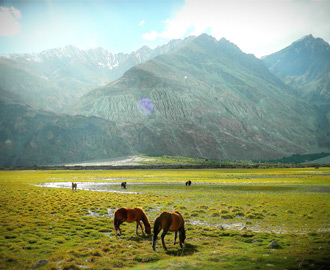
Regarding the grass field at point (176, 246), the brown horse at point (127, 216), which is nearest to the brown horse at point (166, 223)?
the grass field at point (176, 246)

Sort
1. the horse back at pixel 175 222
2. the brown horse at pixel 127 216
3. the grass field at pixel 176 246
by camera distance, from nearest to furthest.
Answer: the grass field at pixel 176 246 → the horse back at pixel 175 222 → the brown horse at pixel 127 216

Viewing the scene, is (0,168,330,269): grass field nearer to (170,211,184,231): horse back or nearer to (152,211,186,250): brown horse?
(152,211,186,250): brown horse

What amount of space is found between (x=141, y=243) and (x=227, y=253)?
531cm

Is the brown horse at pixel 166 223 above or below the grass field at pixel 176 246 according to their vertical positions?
above

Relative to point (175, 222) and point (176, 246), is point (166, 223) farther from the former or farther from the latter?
point (176, 246)

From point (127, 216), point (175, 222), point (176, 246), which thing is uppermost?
point (175, 222)

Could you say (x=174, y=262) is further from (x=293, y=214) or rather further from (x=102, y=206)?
(x=102, y=206)

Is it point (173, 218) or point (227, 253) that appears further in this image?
point (173, 218)

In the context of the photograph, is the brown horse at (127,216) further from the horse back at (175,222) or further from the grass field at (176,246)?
the horse back at (175,222)

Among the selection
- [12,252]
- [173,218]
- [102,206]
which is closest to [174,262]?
[173,218]

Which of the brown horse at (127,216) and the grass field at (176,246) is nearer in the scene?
the grass field at (176,246)

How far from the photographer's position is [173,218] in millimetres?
14969

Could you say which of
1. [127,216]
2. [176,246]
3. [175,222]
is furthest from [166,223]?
[127,216]

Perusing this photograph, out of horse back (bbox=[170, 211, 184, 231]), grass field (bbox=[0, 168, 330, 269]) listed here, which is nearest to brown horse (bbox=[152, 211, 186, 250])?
horse back (bbox=[170, 211, 184, 231])
